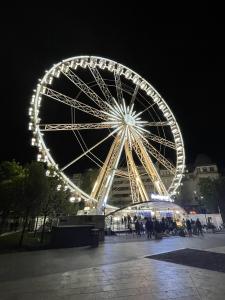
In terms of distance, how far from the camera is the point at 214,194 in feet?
204

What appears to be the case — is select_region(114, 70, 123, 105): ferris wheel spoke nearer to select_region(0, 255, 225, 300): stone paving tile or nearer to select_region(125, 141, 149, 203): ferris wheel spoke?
select_region(125, 141, 149, 203): ferris wheel spoke

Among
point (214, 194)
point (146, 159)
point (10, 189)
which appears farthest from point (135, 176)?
point (214, 194)

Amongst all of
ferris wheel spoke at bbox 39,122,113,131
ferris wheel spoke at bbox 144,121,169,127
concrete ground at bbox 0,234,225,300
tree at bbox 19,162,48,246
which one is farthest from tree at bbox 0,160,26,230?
ferris wheel spoke at bbox 144,121,169,127

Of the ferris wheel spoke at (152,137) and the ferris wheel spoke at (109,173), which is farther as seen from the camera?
the ferris wheel spoke at (152,137)

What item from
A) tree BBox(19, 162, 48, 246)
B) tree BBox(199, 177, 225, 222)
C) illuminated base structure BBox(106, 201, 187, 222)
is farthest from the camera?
tree BBox(199, 177, 225, 222)

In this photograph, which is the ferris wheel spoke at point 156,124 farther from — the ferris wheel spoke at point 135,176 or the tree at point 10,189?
the tree at point 10,189

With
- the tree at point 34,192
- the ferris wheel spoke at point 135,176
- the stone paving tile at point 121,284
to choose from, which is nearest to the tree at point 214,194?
the ferris wheel spoke at point 135,176

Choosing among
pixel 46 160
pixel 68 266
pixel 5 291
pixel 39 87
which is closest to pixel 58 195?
pixel 46 160

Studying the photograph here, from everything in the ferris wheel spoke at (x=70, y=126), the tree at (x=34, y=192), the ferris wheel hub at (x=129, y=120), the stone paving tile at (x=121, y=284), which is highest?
the ferris wheel hub at (x=129, y=120)

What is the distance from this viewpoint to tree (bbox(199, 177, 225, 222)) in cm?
5988

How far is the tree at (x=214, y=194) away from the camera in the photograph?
196ft

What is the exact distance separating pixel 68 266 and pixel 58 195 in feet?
52.8

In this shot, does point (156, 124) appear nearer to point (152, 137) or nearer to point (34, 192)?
point (152, 137)

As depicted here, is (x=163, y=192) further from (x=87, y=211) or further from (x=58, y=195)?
(x=58, y=195)
